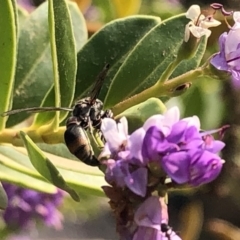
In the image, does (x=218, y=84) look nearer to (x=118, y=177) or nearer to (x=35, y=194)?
(x=35, y=194)

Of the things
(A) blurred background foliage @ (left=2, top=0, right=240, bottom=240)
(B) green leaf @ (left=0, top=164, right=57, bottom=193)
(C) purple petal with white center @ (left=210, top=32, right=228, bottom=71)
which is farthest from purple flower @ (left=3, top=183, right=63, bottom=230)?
(C) purple petal with white center @ (left=210, top=32, right=228, bottom=71)

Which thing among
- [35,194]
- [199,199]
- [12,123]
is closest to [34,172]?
[12,123]

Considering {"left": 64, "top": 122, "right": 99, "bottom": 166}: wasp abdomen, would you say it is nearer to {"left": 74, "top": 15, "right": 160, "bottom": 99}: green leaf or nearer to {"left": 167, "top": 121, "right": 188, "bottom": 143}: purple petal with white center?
{"left": 167, "top": 121, "right": 188, "bottom": 143}: purple petal with white center

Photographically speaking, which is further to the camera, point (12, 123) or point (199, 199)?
point (199, 199)

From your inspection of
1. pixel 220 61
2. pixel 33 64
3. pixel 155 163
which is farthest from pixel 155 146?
pixel 33 64

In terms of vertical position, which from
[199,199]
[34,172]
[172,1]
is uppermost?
[34,172]

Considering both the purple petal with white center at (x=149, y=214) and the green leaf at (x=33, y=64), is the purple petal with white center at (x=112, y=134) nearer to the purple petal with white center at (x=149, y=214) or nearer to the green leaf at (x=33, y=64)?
the purple petal with white center at (x=149, y=214)

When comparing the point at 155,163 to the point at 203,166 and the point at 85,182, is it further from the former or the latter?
the point at 85,182
